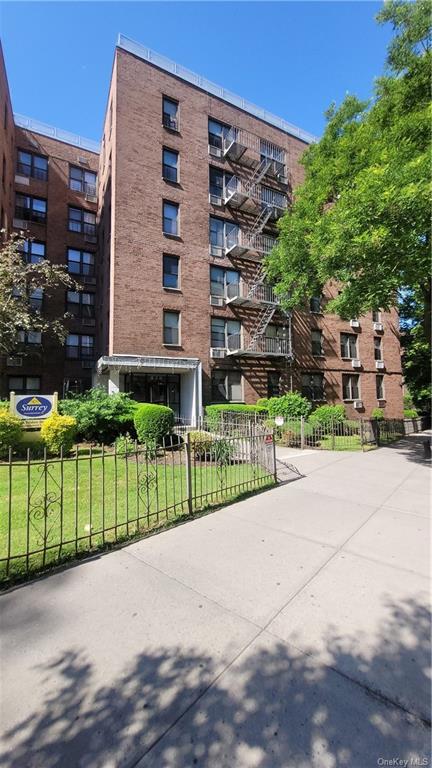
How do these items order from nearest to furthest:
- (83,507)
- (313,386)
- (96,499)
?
(83,507) < (96,499) < (313,386)

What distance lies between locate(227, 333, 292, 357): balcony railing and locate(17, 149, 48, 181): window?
17008 mm

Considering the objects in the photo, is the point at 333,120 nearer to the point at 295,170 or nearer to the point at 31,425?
the point at 295,170

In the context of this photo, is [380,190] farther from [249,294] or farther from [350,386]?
[350,386]

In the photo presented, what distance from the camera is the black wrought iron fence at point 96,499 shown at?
3.95m

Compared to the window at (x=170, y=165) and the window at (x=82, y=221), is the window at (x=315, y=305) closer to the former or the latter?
the window at (x=170, y=165)

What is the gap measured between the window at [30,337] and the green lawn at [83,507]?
13.2 meters

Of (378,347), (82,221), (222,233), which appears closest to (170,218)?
(222,233)

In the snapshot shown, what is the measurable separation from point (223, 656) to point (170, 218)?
18.8 metres

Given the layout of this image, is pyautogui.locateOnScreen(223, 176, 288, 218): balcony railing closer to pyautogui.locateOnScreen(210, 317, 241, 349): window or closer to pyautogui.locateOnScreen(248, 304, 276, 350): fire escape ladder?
pyautogui.locateOnScreen(248, 304, 276, 350): fire escape ladder

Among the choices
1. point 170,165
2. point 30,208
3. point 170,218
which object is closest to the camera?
point 170,218

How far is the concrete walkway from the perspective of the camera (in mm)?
1933

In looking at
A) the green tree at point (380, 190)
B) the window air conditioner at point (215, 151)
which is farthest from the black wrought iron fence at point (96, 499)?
the window air conditioner at point (215, 151)

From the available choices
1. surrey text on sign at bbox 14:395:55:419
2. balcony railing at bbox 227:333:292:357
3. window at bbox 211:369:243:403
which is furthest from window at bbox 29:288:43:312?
balcony railing at bbox 227:333:292:357

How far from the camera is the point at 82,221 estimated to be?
74.2ft
